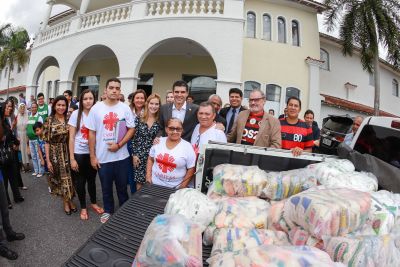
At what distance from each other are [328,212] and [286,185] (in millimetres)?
679

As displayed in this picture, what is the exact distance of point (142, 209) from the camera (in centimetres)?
208

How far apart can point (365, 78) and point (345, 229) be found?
2312cm

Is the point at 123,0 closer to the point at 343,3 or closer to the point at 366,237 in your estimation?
the point at 343,3

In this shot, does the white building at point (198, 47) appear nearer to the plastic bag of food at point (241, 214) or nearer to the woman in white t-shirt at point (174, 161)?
the woman in white t-shirt at point (174, 161)

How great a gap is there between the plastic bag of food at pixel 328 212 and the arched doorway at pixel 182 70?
12839mm

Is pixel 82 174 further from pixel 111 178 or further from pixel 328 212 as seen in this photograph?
pixel 328 212

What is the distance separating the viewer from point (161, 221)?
133cm

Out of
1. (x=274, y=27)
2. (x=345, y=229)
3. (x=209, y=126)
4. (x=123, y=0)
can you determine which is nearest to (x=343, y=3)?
(x=274, y=27)

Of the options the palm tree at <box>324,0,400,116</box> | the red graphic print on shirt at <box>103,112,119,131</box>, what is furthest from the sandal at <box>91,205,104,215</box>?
the palm tree at <box>324,0,400,116</box>

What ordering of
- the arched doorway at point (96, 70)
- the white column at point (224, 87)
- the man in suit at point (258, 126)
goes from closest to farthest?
the man in suit at point (258, 126), the white column at point (224, 87), the arched doorway at point (96, 70)

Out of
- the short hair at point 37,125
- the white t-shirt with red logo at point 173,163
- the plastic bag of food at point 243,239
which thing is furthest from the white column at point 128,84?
the plastic bag of food at point 243,239

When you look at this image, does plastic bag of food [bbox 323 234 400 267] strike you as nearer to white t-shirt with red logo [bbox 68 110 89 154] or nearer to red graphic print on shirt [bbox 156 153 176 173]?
red graphic print on shirt [bbox 156 153 176 173]

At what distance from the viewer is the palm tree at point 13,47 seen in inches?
1136

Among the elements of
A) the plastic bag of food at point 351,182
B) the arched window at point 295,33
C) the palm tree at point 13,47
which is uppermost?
the palm tree at point 13,47
